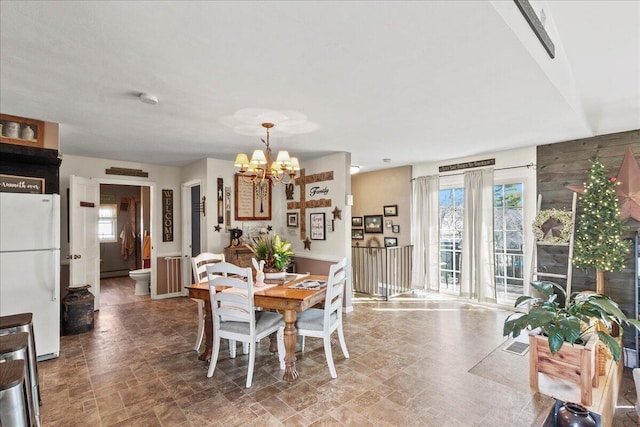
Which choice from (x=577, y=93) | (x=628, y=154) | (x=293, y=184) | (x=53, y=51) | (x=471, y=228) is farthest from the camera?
(x=293, y=184)

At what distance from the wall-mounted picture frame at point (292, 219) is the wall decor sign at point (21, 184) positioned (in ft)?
11.8

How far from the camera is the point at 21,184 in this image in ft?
10.5

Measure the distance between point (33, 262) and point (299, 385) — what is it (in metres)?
2.85

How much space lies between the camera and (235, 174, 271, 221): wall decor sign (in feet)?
18.2

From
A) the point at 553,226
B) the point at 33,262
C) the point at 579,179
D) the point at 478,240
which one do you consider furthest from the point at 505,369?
the point at 33,262

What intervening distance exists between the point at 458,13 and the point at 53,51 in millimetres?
2451

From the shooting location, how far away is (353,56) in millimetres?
2049

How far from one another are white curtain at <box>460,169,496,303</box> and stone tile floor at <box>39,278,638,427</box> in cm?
109

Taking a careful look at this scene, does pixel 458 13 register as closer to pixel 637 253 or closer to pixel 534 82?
pixel 534 82

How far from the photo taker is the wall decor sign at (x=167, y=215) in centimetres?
598

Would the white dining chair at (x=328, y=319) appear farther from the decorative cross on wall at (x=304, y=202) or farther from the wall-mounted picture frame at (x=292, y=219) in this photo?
the wall-mounted picture frame at (x=292, y=219)

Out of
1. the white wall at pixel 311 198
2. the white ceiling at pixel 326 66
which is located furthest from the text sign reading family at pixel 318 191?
the white ceiling at pixel 326 66

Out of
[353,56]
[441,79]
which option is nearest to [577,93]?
[441,79]

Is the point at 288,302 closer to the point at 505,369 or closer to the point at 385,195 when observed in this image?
the point at 505,369
